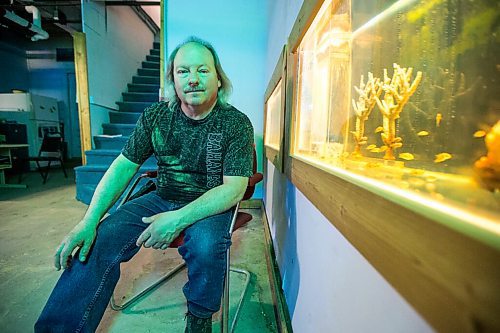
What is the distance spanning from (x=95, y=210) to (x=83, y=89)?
154 inches

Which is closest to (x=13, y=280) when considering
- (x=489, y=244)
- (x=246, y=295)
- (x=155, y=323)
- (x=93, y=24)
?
(x=155, y=323)

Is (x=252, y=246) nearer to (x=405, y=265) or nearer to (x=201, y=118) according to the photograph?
(x=201, y=118)

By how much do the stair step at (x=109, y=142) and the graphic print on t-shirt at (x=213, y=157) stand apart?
3.34 m

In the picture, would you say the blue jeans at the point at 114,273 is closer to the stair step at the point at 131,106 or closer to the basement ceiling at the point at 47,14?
the stair step at the point at 131,106

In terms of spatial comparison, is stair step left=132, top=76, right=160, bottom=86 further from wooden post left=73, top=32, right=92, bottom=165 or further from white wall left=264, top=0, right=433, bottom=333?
white wall left=264, top=0, right=433, bottom=333

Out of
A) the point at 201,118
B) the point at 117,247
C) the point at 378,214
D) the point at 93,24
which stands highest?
the point at 93,24

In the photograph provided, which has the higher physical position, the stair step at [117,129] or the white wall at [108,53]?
the white wall at [108,53]

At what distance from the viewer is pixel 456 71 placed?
21.2 inches

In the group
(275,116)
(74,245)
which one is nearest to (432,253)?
(74,245)

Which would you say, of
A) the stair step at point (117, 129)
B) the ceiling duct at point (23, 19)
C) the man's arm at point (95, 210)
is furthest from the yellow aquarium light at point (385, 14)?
the ceiling duct at point (23, 19)

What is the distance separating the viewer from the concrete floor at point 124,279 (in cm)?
134

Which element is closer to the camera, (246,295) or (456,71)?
(456,71)

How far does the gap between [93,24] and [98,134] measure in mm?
1895

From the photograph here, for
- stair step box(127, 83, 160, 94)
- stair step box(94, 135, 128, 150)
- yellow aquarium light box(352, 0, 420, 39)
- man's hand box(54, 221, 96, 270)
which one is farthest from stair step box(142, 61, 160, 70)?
yellow aquarium light box(352, 0, 420, 39)
